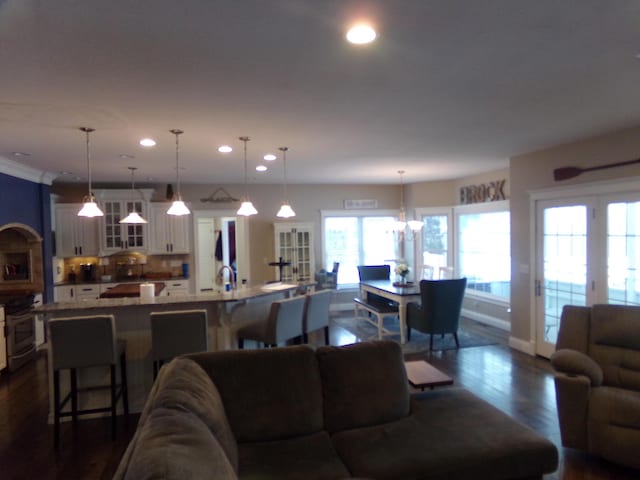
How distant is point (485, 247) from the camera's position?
7.39 m

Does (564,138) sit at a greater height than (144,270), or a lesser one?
greater

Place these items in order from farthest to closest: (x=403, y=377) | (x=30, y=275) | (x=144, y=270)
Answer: (x=144, y=270) → (x=30, y=275) → (x=403, y=377)

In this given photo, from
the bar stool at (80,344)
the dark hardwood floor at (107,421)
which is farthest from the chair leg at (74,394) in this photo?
the dark hardwood floor at (107,421)

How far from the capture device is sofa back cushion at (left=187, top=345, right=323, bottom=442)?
2395mm

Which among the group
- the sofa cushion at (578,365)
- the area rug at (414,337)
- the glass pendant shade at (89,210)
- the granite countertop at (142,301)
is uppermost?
the glass pendant shade at (89,210)

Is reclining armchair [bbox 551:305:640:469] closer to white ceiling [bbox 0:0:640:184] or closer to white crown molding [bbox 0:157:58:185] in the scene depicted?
white ceiling [bbox 0:0:640:184]

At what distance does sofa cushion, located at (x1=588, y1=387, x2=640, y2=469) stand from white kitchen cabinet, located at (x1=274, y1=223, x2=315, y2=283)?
5.76 meters

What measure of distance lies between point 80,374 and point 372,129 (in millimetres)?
3585

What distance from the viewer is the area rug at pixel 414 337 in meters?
5.77

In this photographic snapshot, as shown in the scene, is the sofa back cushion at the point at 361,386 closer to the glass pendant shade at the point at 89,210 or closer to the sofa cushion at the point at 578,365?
the sofa cushion at the point at 578,365

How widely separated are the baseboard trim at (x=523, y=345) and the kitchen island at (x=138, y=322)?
3677mm

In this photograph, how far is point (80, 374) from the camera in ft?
12.7

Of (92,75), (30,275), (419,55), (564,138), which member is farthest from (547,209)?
(30,275)

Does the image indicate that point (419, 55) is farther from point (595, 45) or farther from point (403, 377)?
point (403, 377)
